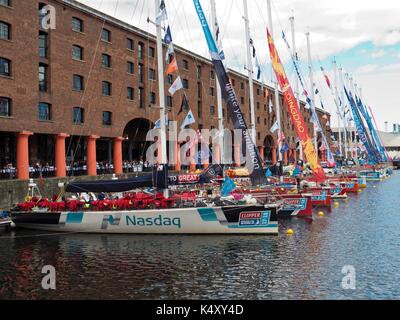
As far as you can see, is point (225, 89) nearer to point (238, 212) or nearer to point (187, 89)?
point (238, 212)

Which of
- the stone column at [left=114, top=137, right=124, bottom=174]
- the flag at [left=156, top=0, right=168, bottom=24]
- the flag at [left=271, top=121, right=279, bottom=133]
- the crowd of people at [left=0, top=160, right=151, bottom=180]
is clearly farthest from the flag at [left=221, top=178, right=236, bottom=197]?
the stone column at [left=114, top=137, right=124, bottom=174]

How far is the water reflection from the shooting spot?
14586 millimetres

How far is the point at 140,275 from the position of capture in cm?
1662

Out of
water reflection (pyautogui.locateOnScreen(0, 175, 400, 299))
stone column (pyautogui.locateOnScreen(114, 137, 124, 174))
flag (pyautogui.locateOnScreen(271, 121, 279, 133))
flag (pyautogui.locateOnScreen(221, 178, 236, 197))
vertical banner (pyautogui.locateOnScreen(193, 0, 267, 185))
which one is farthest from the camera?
stone column (pyautogui.locateOnScreen(114, 137, 124, 174))

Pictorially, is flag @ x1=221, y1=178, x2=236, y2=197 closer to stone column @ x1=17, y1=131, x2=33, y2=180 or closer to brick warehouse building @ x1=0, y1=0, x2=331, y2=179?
brick warehouse building @ x1=0, y1=0, x2=331, y2=179

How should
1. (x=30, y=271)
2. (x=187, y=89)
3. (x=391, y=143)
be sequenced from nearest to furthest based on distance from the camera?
(x=30, y=271), (x=187, y=89), (x=391, y=143)

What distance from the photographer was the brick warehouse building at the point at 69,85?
1478 inches

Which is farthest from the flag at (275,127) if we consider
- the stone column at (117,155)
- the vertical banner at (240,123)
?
the stone column at (117,155)

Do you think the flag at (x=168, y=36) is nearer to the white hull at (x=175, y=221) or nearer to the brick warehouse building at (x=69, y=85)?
the white hull at (x=175, y=221)

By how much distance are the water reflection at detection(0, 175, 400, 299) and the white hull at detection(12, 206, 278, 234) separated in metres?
0.57

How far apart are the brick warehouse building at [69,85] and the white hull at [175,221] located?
14294 mm

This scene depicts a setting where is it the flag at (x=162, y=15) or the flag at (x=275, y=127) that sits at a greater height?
the flag at (x=162, y=15)
